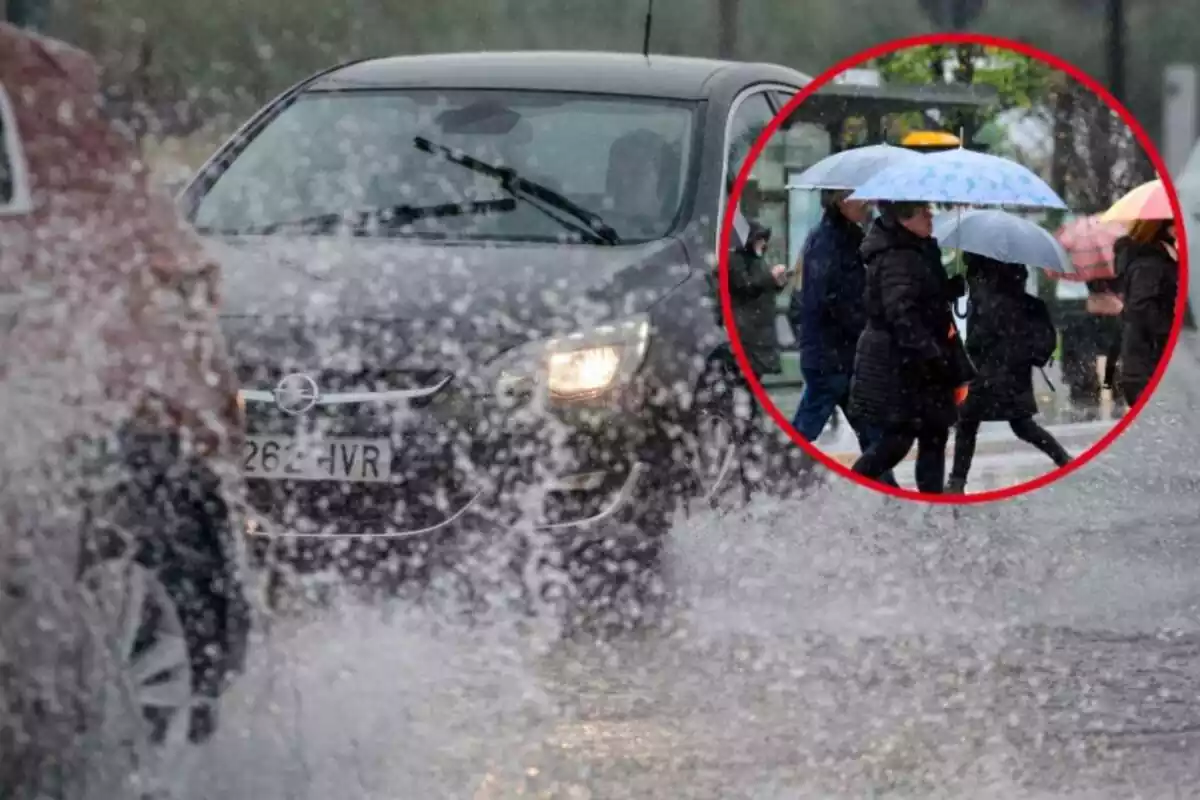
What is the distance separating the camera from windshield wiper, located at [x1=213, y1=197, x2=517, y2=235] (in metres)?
5.51

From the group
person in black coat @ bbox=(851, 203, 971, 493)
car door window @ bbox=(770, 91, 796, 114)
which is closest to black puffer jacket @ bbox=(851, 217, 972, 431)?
person in black coat @ bbox=(851, 203, 971, 493)

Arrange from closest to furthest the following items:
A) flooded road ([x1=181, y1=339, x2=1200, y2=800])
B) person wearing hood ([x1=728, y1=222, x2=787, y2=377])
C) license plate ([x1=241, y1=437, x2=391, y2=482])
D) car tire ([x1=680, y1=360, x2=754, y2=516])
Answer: flooded road ([x1=181, y1=339, x2=1200, y2=800]), person wearing hood ([x1=728, y1=222, x2=787, y2=377]), license plate ([x1=241, y1=437, x2=391, y2=482]), car tire ([x1=680, y1=360, x2=754, y2=516])

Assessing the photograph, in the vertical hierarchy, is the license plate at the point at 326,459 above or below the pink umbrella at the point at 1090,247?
below

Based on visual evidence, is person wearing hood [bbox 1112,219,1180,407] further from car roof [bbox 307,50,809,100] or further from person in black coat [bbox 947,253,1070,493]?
car roof [bbox 307,50,809,100]

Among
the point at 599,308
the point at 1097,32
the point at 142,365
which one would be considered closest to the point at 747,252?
the point at 599,308

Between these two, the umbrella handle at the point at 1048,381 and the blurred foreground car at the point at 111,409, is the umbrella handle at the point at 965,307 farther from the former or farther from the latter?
the blurred foreground car at the point at 111,409

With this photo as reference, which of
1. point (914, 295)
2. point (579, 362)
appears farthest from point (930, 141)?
point (579, 362)

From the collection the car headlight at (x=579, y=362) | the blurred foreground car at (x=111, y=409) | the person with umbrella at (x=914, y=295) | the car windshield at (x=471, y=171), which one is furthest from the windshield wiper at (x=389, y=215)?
the person with umbrella at (x=914, y=295)

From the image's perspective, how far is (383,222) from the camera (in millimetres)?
5504

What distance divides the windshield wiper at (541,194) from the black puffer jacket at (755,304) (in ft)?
Result: 1.71

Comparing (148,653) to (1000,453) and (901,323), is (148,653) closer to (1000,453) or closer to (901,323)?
(901,323)

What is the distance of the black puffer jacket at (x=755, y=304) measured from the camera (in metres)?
4.61

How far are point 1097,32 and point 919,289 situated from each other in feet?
10.5

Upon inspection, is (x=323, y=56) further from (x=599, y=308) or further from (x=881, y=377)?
(x=881, y=377)
